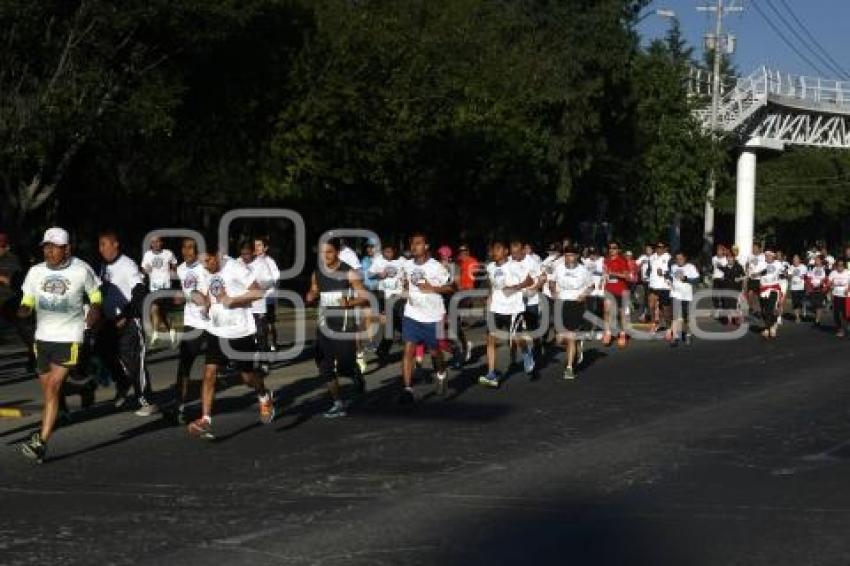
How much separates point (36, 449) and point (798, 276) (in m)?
23.1

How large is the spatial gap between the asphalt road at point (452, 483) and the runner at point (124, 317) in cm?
46

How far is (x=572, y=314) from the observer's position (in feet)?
56.7

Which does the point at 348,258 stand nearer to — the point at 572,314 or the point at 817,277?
the point at 572,314

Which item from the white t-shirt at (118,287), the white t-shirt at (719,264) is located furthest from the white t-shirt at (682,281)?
the white t-shirt at (118,287)

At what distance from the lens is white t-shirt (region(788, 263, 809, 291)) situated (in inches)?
1179

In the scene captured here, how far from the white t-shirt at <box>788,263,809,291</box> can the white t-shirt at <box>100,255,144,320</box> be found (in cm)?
2044

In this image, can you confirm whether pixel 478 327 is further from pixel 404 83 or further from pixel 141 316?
pixel 141 316

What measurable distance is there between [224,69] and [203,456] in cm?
1848

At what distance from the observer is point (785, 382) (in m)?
16.1

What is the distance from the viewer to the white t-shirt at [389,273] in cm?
1813

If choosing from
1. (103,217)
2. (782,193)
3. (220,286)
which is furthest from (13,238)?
(782,193)

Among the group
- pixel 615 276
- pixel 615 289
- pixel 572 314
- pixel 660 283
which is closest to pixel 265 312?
pixel 572 314

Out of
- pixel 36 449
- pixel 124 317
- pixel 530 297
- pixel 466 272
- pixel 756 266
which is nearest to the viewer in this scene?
pixel 36 449

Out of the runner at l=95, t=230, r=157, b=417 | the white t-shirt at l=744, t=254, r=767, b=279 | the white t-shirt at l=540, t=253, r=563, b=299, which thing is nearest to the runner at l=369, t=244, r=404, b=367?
the white t-shirt at l=540, t=253, r=563, b=299
